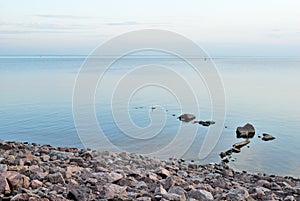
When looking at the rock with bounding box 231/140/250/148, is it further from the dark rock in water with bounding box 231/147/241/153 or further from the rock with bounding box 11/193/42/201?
the rock with bounding box 11/193/42/201

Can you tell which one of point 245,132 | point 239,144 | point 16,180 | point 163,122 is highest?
point 16,180

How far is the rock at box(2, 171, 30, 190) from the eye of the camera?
6.18m

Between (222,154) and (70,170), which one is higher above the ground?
(70,170)

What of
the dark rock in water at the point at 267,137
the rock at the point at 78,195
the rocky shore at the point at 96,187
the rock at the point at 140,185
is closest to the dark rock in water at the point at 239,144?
the dark rock in water at the point at 267,137

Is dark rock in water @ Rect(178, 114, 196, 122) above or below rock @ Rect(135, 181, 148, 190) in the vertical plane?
above

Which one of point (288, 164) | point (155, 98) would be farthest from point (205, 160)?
point (155, 98)

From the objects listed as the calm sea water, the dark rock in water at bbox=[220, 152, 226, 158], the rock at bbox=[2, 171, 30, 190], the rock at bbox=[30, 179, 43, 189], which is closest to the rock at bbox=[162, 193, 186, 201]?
the rock at bbox=[30, 179, 43, 189]

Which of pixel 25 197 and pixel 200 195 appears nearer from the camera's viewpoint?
pixel 25 197

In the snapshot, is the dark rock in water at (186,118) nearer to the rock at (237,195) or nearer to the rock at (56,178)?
the rock at (237,195)

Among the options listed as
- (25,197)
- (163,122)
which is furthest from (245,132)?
(25,197)

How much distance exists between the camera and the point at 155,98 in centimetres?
3588

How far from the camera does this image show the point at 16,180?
625cm

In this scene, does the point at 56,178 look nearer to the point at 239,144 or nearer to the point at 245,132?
the point at 239,144

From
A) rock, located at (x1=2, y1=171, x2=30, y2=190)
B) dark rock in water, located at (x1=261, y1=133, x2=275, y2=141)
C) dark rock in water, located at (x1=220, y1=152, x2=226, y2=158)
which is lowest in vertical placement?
dark rock in water, located at (x1=220, y1=152, x2=226, y2=158)
